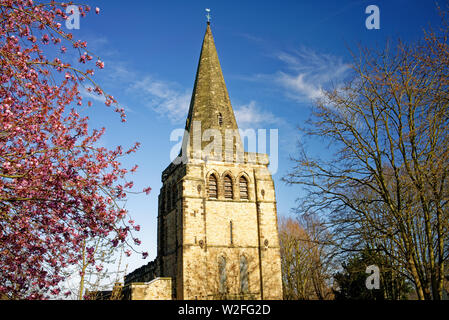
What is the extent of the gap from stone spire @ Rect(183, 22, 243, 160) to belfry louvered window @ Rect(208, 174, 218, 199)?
1.73 metres

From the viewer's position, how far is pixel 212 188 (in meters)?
26.0

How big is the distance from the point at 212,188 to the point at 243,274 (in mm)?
6072

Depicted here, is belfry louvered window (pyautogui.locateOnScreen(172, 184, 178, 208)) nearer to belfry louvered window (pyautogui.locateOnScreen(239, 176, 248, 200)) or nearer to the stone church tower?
the stone church tower

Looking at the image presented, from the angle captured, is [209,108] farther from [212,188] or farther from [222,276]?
[222,276]

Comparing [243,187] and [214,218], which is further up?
[243,187]

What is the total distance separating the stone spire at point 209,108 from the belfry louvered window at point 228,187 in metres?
2.03

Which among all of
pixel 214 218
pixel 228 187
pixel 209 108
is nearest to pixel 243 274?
pixel 214 218

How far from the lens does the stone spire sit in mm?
27438

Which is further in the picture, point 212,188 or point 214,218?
point 212,188

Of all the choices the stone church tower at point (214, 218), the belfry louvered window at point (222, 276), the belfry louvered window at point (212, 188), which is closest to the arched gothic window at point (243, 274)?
the stone church tower at point (214, 218)

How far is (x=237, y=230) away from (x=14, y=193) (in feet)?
63.6

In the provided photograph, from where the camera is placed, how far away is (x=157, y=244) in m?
28.4

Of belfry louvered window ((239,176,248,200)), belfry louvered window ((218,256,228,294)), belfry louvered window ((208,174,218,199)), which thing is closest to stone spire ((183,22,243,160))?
belfry louvered window ((208,174,218,199))
